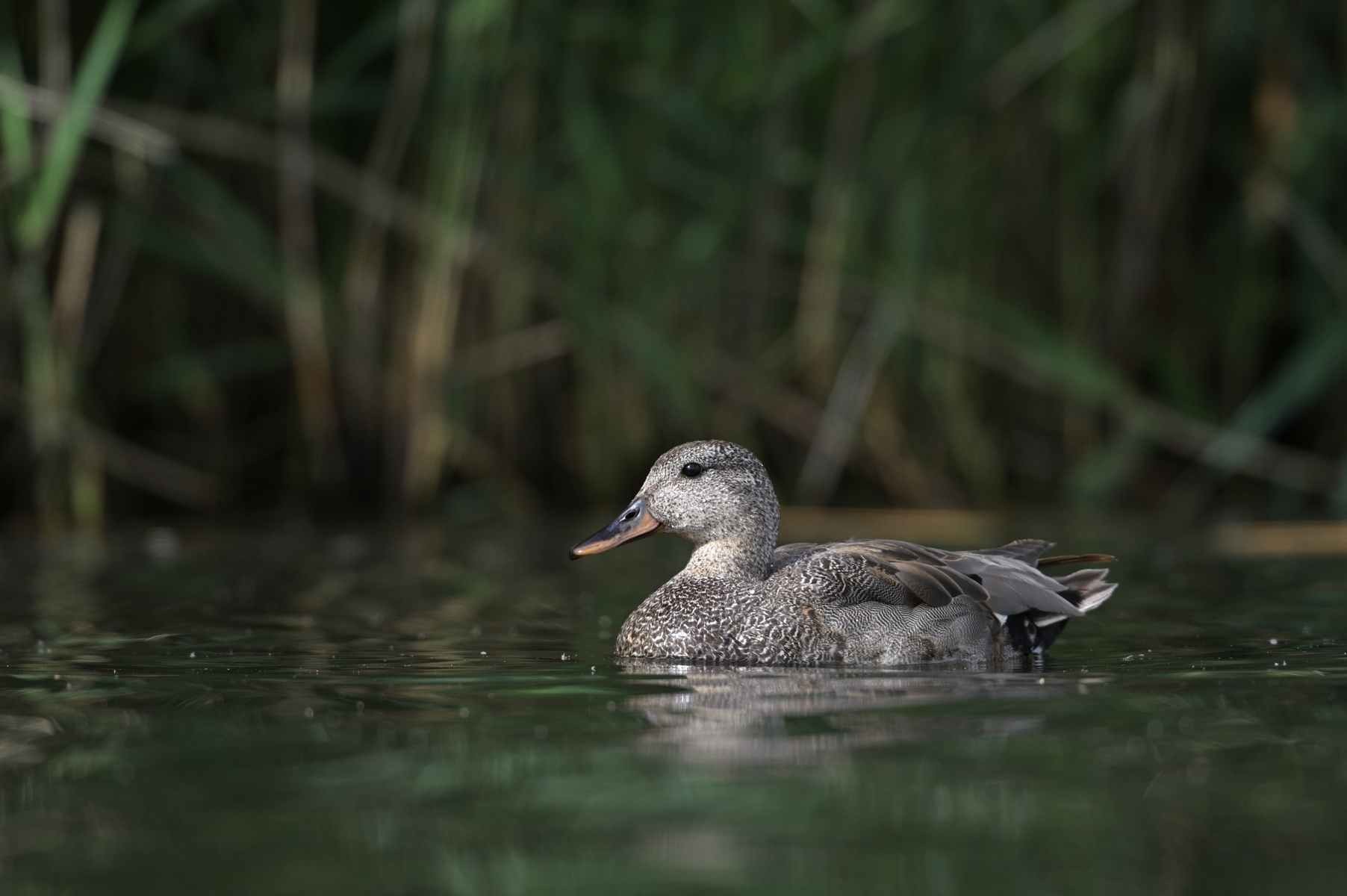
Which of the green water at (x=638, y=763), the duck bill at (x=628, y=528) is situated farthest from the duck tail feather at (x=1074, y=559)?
the duck bill at (x=628, y=528)

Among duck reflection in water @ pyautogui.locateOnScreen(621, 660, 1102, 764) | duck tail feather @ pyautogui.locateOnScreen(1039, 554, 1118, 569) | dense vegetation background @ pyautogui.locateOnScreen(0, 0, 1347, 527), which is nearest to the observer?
duck reflection in water @ pyautogui.locateOnScreen(621, 660, 1102, 764)

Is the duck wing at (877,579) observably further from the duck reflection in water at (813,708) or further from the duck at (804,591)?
the duck reflection in water at (813,708)

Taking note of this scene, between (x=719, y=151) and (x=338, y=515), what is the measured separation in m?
2.72

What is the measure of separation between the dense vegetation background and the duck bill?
3.33 meters

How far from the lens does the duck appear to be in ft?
18.7

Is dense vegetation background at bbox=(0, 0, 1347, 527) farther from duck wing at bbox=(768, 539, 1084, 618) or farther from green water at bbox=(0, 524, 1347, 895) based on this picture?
duck wing at bbox=(768, 539, 1084, 618)

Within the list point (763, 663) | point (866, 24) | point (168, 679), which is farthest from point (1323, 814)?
point (866, 24)

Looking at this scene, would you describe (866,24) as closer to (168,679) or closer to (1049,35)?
(1049,35)

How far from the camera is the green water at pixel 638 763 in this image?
118 inches

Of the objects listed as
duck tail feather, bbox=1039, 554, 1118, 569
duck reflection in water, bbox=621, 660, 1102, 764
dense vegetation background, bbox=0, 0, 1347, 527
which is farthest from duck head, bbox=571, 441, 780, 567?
dense vegetation background, bbox=0, 0, 1347, 527

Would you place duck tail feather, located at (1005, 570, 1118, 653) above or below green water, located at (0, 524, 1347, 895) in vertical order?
above

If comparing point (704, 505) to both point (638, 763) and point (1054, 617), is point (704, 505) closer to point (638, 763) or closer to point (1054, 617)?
point (1054, 617)

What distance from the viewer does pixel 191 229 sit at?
9953 millimetres

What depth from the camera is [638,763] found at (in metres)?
3.82
